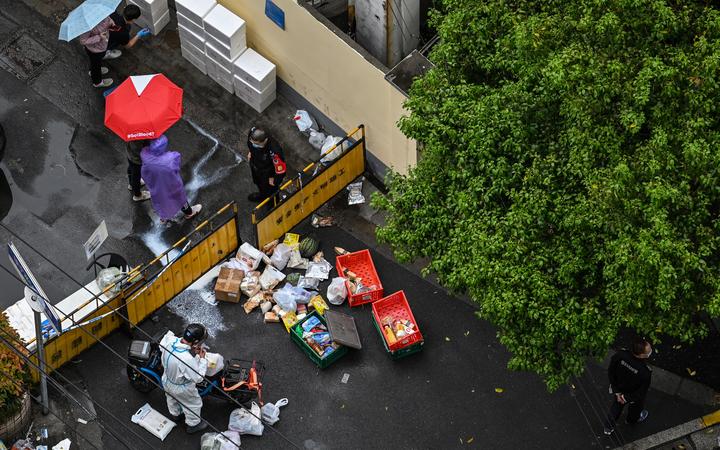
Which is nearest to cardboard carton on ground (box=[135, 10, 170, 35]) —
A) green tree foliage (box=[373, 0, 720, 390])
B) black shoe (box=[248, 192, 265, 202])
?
black shoe (box=[248, 192, 265, 202])

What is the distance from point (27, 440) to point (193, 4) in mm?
7583

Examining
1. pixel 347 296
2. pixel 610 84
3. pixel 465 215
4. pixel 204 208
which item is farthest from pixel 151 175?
pixel 610 84

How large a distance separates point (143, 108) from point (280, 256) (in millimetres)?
2918

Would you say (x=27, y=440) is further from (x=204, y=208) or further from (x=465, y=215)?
(x=465, y=215)

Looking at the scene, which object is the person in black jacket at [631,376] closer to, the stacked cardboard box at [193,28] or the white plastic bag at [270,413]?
the white plastic bag at [270,413]

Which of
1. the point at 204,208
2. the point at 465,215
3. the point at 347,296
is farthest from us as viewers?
the point at 204,208

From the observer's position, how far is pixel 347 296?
17125 millimetres

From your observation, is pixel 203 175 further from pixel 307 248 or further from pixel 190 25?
pixel 190 25

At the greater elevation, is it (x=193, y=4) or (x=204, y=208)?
(x=193, y=4)

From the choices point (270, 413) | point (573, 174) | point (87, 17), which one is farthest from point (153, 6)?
point (573, 174)

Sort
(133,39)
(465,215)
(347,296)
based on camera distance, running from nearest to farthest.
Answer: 1. (465,215)
2. (347,296)
3. (133,39)

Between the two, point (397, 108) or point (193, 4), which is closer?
point (397, 108)

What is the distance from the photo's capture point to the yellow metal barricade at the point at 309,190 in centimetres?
1733

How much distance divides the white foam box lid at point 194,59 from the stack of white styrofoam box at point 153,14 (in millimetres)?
688
